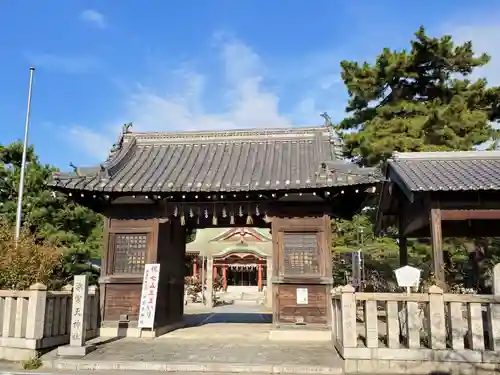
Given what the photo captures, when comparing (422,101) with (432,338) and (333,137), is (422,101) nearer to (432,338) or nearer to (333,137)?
(333,137)

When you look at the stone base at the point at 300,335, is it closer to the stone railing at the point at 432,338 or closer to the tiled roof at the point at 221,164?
the stone railing at the point at 432,338

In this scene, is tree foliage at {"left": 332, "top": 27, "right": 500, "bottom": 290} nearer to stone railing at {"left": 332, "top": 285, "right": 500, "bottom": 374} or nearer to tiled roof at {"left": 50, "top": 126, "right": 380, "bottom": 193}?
tiled roof at {"left": 50, "top": 126, "right": 380, "bottom": 193}

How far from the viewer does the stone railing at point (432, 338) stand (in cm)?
811

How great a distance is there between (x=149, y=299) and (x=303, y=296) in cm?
433

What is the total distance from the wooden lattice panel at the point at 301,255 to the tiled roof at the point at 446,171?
2.98 m

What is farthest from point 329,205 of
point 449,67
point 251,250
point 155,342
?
point 251,250

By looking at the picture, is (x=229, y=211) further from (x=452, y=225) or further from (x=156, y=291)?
(x=452, y=225)

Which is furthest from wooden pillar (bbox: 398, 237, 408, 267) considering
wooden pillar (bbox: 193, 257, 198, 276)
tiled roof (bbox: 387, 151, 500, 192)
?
wooden pillar (bbox: 193, 257, 198, 276)

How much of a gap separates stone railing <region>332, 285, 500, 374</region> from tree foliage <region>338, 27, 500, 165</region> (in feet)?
41.6

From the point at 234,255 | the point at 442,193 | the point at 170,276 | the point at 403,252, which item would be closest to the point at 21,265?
the point at 170,276

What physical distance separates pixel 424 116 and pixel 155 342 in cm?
1657

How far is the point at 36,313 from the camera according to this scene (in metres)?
9.60

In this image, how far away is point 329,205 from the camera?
41.2 feet

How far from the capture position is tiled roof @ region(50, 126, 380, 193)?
40.3ft
